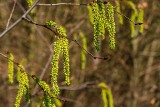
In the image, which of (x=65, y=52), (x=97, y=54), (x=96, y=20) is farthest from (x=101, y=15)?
(x=97, y=54)

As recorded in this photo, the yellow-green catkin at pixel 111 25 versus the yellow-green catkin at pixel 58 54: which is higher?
the yellow-green catkin at pixel 111 25

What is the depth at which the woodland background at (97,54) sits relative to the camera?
9.60 meters

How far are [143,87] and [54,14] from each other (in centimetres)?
300

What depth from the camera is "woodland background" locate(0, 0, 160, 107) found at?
9602 millimetres

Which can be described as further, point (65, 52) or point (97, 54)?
point (97, 54)

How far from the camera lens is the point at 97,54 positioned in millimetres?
10195

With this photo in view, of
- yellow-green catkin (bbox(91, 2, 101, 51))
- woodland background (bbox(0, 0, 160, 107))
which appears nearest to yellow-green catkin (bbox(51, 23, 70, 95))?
yellow-green catkin (bbox(91, 2, 101, 51))

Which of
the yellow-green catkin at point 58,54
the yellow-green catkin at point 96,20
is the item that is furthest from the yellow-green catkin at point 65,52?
the yellow-green catkin at point 96,20

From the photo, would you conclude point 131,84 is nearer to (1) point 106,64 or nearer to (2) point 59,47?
(1) point 106,64

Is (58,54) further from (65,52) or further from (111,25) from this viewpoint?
(111,25)

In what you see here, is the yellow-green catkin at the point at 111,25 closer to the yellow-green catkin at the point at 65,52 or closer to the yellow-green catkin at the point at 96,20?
the yellow-green catkin at the point at 96,20

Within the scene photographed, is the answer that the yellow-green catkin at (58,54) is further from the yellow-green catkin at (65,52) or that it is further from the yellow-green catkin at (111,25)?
the yellow-green catkin at (111,25)

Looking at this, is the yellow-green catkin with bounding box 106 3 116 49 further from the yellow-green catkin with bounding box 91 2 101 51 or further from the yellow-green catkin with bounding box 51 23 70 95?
the yellow-green catkin with bounding box 51 23 70 95

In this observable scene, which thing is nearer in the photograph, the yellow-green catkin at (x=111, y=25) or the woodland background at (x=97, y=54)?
the yellow-green catkin at (x=111, y=25)
